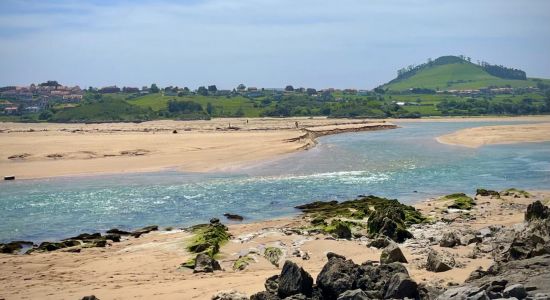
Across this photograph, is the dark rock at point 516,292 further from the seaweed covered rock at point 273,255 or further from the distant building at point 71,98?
the distant building at point 71,98

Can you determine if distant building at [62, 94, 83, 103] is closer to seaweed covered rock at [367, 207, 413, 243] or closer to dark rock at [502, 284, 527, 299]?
seaweed covered rock at [367, 207, 413, 243]

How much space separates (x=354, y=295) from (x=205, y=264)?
6.43m

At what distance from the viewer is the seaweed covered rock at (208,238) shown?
59.0ft

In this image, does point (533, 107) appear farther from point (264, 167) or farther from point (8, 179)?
point (8, 179)

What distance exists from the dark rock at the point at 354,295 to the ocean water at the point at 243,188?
14744mm

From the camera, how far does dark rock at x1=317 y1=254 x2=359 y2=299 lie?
1098cm

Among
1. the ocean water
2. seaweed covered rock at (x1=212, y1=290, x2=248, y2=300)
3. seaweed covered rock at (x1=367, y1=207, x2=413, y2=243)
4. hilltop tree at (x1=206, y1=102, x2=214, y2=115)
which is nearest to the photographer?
seaweed covered rock at (x1=212, y1=290, x2=248, y2=300)

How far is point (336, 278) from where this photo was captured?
11117 millimetres

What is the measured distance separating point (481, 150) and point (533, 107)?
3749 inches

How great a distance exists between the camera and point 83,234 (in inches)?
855

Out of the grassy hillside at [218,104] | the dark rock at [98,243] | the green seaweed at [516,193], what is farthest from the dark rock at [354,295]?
the grassy hillside at [218,104]

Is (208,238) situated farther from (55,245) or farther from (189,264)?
(55,245)

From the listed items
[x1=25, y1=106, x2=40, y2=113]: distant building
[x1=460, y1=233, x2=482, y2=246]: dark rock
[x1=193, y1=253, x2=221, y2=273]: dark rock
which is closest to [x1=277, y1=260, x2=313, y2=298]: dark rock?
[x1=193, y1=253, x2=221, y2=273]: dark rock

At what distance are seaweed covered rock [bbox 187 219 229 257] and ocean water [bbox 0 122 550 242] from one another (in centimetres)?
323
